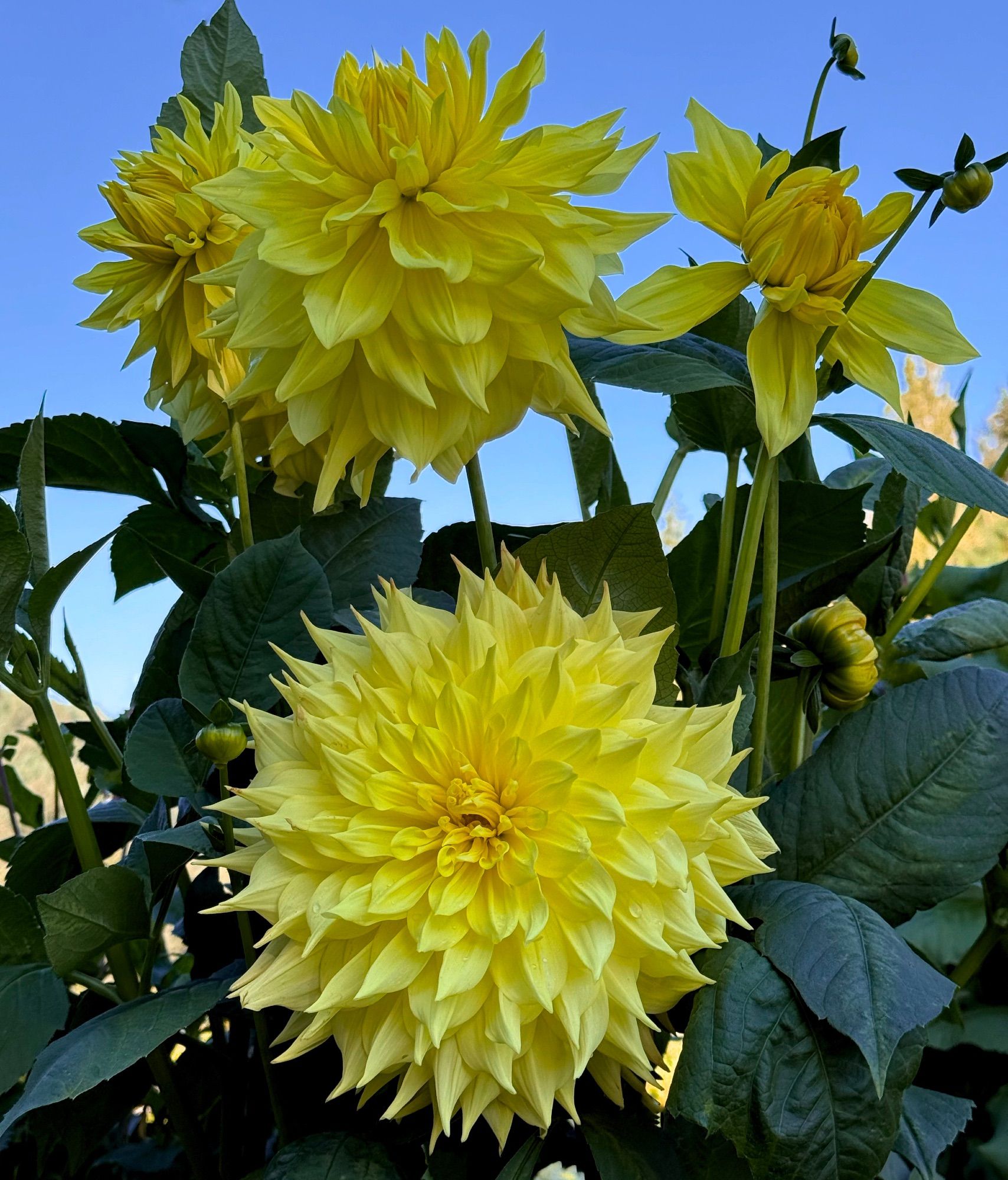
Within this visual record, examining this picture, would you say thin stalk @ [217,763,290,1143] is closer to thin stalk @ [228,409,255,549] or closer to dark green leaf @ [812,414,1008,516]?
thin stalk @ [228,409,255,549]

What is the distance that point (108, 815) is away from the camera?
1.63ft

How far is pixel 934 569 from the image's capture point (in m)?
0.46

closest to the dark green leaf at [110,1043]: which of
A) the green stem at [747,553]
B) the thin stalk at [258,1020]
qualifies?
the thin stalk at [258,1020]

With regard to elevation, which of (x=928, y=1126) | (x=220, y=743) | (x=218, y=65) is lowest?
(x=928, y=1126)

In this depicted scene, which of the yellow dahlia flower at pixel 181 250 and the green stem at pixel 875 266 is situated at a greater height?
the yellow dahlia flower at pixel 181 250

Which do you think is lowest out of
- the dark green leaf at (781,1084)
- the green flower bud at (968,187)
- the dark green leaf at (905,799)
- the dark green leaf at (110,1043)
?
the dark green leaf at (781,1084)

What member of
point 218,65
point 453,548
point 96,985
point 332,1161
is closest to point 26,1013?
point 96,985

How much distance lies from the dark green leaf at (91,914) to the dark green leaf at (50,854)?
102mm

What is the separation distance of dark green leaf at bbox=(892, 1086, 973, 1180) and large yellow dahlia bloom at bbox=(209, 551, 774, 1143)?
117 mm

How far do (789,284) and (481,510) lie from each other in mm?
140

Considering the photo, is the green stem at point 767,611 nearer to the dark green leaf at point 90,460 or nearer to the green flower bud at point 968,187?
the green flower bud at point 968,187

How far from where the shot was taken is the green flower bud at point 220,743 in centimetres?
34

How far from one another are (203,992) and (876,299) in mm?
351

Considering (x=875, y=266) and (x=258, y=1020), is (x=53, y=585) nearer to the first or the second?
(x=258, y=1020)
